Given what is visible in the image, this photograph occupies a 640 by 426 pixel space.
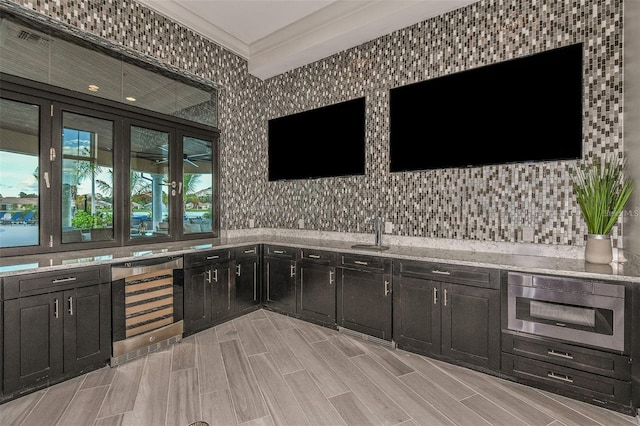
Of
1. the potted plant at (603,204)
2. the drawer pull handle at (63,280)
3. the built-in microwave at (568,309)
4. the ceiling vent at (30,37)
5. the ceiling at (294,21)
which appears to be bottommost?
the built-in microwave at (568,309)

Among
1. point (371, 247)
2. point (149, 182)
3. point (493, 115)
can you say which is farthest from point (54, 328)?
point (493, 115)

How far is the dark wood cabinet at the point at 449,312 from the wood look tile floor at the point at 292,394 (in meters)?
0.14

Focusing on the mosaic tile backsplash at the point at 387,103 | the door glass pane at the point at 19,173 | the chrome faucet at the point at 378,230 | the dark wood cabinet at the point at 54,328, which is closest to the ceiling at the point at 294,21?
the mosaic tile backsplash at the point at 387,103

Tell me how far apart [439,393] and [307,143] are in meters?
3.20

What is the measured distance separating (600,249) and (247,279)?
338 centimetres

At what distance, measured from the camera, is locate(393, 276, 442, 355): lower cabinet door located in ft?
8.87

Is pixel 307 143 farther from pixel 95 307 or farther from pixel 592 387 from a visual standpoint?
pixel 592 387

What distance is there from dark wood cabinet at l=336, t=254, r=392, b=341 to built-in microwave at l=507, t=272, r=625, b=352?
1.03 metres

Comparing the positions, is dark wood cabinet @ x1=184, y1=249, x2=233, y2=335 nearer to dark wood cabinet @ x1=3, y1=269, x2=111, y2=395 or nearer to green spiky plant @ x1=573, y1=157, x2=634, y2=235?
dark wood cabinet @ x1=3, y1=269, x2=111, y2=395

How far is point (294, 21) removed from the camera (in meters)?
3.81

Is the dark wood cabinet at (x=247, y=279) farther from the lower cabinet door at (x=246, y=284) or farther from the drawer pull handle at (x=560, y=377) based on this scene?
the drawer pull handle at (x=560, y=377)

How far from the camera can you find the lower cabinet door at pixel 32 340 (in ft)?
6.88

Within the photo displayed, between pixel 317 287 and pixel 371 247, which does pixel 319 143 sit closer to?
pixel 371 247

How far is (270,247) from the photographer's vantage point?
3.95 metres
